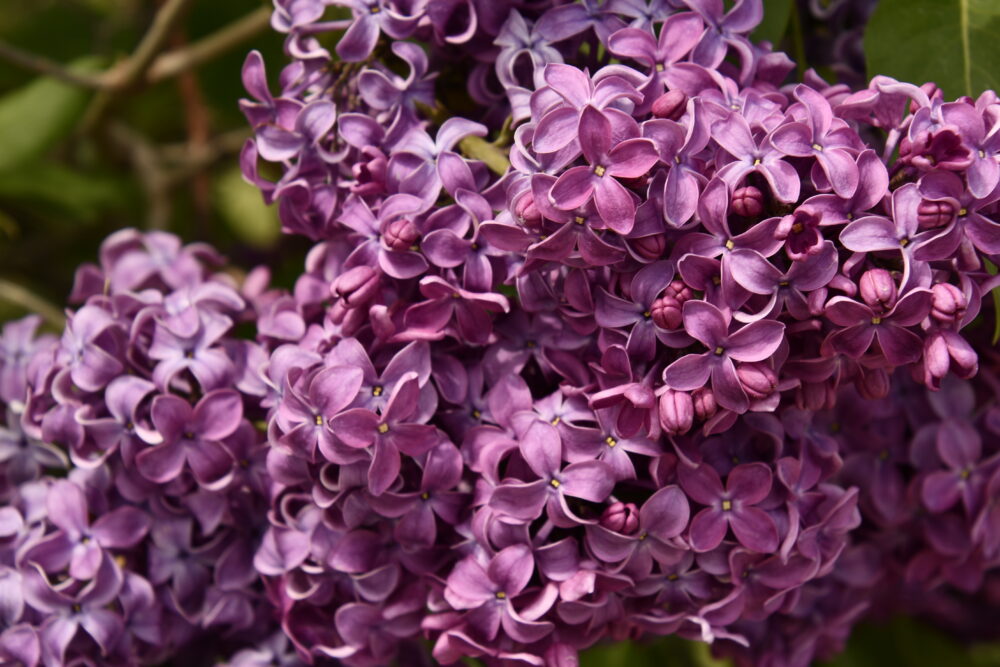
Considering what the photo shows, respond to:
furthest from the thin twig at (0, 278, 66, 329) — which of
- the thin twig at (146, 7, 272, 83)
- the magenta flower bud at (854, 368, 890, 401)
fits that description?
the magenta flower bud at (854, 368, 890, 401)

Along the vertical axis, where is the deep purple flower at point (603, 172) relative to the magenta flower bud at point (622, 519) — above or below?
above

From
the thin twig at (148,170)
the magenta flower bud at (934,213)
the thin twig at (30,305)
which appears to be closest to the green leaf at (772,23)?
the magenta flower bud at (934,213)

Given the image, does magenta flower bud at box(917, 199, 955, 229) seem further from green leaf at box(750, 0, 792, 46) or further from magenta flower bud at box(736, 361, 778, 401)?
green leaf at box(750, 0, 792, 46)

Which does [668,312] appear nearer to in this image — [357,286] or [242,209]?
[357,286]

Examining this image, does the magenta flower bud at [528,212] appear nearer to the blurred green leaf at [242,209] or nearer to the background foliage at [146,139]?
the background foliage at [146,139]

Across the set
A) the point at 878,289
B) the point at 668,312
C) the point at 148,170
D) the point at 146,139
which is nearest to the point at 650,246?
the point at 668,312

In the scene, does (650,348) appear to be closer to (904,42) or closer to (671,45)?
(671,45)

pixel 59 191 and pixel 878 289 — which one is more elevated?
pixel 878 289
